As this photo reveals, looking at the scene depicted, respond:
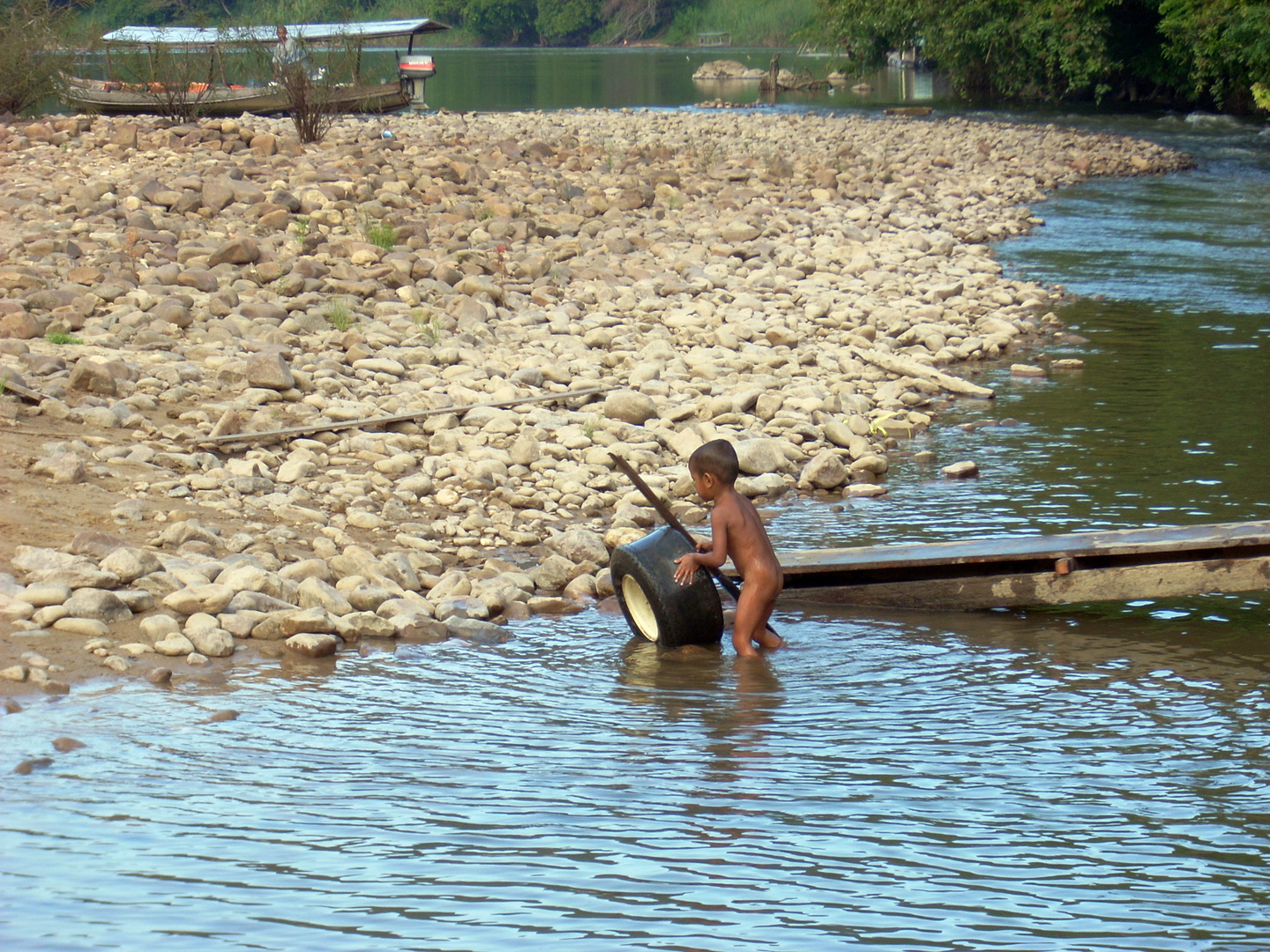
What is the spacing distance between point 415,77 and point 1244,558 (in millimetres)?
27263

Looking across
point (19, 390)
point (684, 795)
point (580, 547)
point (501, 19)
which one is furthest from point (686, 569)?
point (501, 19)

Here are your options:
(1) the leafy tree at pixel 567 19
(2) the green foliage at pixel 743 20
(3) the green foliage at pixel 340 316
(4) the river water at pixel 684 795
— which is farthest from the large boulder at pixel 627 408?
(1) the leafy tree at pixel 567 19

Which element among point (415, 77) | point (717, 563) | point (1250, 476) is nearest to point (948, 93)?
point (415, 77)

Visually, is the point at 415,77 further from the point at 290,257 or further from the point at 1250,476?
the point at 1250,476

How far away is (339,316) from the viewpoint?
896 centimetres

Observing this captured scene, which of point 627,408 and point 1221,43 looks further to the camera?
point 1221,43

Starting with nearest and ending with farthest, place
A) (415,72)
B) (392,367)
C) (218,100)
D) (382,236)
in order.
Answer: (392,367) → (382,236) → (218,100) → (415,72)

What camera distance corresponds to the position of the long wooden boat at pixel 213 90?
64.3 feet

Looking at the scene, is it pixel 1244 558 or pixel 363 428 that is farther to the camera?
pixel 363 428

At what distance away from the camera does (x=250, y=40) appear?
68.8 ft

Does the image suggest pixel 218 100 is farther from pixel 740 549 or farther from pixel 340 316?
pixel 740 549

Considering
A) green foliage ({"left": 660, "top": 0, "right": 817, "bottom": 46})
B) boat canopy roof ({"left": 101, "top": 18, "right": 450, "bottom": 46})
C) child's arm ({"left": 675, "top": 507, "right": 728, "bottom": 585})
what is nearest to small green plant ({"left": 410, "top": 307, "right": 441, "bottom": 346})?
child's arm ({"left": 675, "top": 507, "right": 728, "bottom": 585})

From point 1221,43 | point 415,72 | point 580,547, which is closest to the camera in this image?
point 580,547

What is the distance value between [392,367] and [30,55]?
45.1 ft
